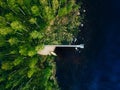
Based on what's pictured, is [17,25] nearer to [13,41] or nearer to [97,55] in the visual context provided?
[13,41]

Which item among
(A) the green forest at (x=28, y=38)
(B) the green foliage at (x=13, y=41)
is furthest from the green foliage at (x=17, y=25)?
(B) the green foliage at (x=13, y=41)

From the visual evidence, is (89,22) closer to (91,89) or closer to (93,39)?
(93,39)

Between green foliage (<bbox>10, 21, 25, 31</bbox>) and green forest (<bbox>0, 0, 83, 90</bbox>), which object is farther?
green forest (<bbox>0, 0, 83, 90</bbox>)

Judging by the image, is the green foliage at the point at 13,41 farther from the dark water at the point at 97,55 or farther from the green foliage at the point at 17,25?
the dark water at the point at 97,55

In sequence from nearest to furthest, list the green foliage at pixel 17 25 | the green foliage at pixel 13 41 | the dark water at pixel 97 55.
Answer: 1. the green foliage at pixel 17 25
2. the green foliage at pixel 13 41
3. the dark water at pixel 97 55

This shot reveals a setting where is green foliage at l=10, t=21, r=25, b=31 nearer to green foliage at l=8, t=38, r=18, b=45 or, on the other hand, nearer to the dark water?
green foliage at l=8, t=38, r=18, b=45

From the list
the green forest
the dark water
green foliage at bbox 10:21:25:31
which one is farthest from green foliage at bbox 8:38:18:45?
the dark water

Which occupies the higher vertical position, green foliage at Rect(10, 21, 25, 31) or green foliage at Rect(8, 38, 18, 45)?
green foliage at Rect(10, 21, 25, 31)
